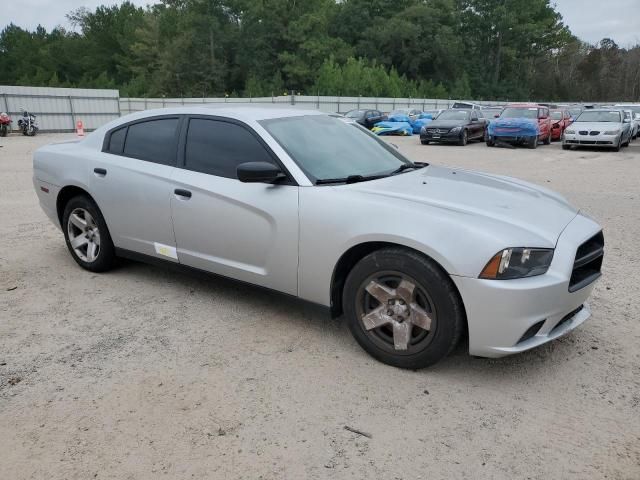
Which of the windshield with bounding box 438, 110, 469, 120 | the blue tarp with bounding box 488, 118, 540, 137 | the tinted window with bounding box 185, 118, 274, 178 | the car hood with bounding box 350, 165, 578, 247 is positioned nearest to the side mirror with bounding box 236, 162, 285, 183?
the tinted window with bounding box 185, 118, 274, 178

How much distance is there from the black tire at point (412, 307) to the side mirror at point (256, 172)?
0.84 meters

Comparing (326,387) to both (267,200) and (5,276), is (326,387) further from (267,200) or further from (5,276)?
(5,276)

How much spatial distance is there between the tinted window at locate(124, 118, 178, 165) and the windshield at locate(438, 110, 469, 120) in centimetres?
1897

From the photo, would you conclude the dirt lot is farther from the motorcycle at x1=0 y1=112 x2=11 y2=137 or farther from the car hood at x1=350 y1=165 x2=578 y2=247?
the motorcycle at x1=0 y1=112 x2=11 y2=137

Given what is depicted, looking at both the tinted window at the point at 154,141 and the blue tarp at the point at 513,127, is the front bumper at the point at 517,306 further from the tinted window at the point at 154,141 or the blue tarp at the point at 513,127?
the blue tarp at the point at 513,127

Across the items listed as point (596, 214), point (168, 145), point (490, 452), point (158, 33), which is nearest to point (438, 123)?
point (596, 214)

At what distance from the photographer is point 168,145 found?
4.35 metres

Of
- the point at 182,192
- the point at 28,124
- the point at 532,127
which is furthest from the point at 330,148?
the point at 28,124

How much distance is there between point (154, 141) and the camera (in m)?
4.48

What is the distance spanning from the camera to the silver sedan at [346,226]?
2.96 metres

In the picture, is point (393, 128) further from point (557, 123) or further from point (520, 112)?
point (557, 123)

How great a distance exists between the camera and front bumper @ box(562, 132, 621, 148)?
1848 centimetres

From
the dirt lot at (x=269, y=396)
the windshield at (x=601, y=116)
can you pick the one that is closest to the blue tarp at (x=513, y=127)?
the windshield at (x=601, y=116)

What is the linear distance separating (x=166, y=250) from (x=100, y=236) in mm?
899
